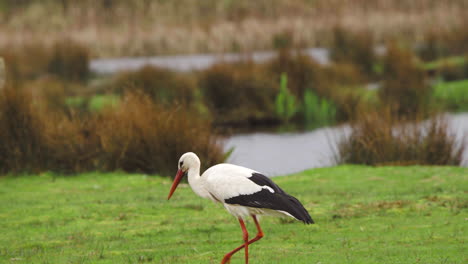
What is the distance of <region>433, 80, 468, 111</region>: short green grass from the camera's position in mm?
23734

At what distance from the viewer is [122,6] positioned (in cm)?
6222

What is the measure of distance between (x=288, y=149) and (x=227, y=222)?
34.0 feet

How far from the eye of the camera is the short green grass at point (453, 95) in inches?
934

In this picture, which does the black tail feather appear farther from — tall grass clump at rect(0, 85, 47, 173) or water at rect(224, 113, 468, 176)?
water at rect(224, 113, 468, 176)

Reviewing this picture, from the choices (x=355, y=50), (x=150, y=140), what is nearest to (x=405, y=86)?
(x=355, y=50)

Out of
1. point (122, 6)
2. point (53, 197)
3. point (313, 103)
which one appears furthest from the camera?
point (122, 6)

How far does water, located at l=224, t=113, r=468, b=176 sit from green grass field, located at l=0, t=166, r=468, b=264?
134 inches

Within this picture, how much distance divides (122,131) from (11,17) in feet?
170

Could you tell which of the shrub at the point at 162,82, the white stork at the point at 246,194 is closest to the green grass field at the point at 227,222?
the white stork at the point at 246,194

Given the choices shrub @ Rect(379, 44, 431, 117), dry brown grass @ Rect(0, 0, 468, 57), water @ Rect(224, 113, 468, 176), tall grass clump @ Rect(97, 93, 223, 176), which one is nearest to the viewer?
tall grass clump @ Rect(97, 93, 223, 176)

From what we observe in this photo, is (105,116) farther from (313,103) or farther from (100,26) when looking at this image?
(100,26)

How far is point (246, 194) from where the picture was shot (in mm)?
6879

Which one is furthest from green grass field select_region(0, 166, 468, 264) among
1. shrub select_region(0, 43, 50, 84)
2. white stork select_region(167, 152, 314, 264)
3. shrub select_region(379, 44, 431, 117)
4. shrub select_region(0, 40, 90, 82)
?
shrub select_region(0, 40, 90, 82)

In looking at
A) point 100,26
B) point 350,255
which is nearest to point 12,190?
point 350,255
